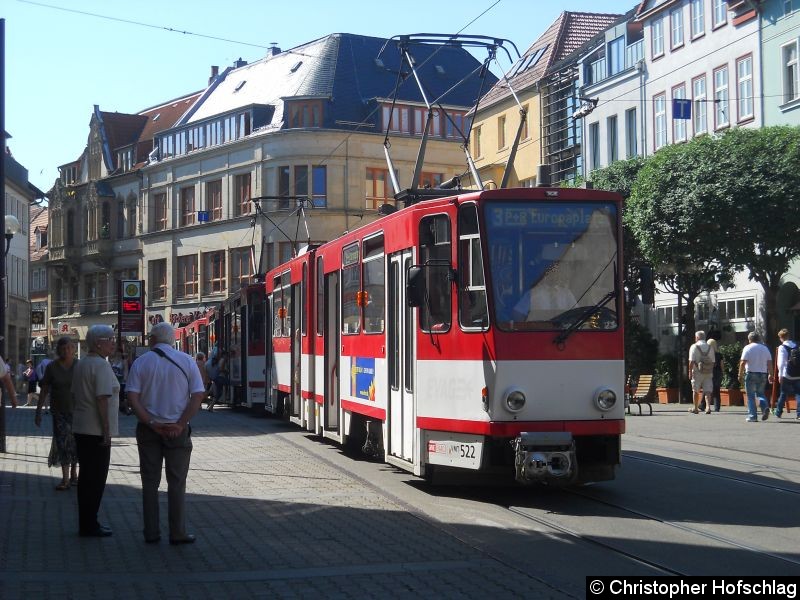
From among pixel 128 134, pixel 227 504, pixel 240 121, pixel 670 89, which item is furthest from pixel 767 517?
pixel 128 134

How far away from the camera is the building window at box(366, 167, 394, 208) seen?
68.7m

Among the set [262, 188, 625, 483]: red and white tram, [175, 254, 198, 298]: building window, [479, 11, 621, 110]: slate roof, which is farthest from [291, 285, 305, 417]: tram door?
[175, 254, 198, 298]: building window

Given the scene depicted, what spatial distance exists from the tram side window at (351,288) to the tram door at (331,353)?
68 cm

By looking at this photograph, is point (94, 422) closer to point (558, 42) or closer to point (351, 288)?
point (351, 288)

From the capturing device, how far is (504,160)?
54.2 m

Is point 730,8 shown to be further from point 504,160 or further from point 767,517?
point 767,517

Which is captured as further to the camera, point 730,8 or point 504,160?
point 504,160

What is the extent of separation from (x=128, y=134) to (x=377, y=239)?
249 feet

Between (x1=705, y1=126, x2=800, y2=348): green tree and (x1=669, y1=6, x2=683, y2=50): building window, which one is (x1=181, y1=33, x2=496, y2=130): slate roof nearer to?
(x1=669, y1=6, x2=683, y2=50): building window

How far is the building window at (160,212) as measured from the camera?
78.4 meters

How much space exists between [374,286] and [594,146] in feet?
110

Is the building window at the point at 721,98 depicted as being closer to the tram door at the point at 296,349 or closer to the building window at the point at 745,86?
the building window at the point at 745,86

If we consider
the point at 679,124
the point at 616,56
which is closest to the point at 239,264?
the point at 616,56

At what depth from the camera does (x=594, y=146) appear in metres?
47.5
